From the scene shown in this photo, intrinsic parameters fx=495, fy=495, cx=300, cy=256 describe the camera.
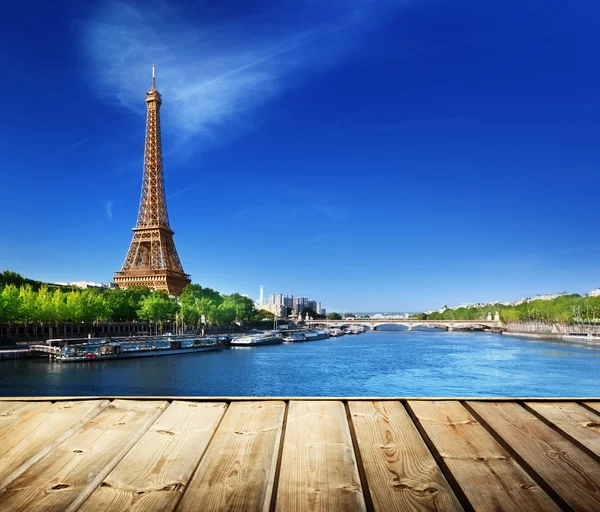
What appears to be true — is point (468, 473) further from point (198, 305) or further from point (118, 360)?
point (198, 305)

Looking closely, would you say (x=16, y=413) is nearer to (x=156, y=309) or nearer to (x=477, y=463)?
(x=477, y=463)

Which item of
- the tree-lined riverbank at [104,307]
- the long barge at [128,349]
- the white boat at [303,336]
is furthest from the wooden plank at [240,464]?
the white boat at [303,336]

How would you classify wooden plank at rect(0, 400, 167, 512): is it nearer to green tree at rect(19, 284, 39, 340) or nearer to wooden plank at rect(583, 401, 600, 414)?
wooden plank at rect(583, 401, 600, 414)

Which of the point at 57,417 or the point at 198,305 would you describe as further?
the point at 198,305

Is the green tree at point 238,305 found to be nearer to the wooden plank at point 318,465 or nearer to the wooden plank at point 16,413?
the wooden plank at point 16,413

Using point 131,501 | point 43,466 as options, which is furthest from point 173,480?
point 43,466
